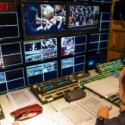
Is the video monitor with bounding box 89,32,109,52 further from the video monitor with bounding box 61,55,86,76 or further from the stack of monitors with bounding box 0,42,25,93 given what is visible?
the stack of monitors with bounding box 0,42,25,93

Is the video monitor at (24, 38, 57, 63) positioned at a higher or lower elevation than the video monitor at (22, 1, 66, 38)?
lower

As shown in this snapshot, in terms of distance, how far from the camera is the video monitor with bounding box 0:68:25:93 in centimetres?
142

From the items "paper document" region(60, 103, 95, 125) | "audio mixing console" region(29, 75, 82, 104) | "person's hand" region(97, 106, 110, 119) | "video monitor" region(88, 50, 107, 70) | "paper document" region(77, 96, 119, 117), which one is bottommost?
"paper document" region(60, 103, 95, 125)

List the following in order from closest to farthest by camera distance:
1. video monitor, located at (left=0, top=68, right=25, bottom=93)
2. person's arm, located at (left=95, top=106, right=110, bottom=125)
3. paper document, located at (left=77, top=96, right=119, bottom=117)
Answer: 1. person's arm, located at (left=95, top=106, right=110, bottom=125)
2. paper document, located at (left=77, top=96, right=119, bottom=117)
3. video monitor, located at (left=0, top=68, right=25, bottom=93)

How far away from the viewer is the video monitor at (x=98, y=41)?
1.84 meters

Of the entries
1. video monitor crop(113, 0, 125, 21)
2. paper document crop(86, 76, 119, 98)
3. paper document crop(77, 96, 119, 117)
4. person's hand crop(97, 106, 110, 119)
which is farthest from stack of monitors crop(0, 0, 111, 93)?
person's hand crop(97, 106, 110, 119)

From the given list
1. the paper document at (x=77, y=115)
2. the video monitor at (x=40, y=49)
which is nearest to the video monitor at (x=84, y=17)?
the video monitor at (x=40, y=49)

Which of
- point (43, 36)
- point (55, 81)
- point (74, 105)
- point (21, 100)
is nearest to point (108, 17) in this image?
point (43, 36)

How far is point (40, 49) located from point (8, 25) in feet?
1.17

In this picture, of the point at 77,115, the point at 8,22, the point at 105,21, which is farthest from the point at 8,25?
the point at 105,21

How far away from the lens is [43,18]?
141cm

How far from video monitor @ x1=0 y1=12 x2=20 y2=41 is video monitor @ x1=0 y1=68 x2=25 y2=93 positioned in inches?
12.0

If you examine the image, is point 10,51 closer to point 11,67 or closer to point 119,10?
point 11,67

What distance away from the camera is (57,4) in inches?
56.1
